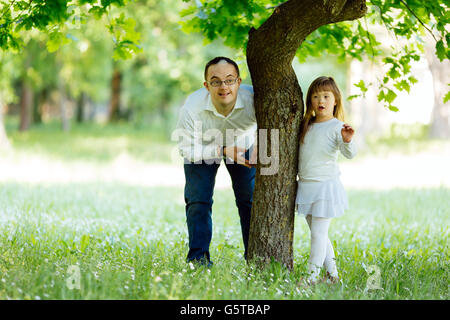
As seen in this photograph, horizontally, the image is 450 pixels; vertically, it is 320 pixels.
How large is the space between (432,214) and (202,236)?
481 centimetres

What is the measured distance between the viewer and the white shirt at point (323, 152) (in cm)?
390

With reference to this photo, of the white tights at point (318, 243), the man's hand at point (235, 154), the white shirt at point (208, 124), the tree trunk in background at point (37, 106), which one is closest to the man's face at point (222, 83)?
the white shirt at point (208, 124)

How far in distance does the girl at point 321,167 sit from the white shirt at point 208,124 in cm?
58

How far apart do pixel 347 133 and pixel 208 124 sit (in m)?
1.28

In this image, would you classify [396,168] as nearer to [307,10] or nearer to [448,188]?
[448,188]

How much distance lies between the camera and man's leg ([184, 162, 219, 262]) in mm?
4297

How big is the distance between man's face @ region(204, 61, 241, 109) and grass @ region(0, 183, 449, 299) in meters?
1.37

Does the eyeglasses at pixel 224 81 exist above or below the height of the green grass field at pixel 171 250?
above

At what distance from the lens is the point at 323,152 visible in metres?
3.94

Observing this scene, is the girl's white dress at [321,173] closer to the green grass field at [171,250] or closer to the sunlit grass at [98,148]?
the green grass field at [171,250]

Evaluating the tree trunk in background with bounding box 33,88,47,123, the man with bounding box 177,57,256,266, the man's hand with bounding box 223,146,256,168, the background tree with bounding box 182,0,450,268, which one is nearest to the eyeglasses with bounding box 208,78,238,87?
the man with bounding box 177,57,256,266

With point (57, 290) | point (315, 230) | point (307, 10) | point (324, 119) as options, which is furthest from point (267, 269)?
point (307, 10)

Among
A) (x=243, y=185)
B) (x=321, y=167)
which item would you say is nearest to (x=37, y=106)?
(x=243, y=185)

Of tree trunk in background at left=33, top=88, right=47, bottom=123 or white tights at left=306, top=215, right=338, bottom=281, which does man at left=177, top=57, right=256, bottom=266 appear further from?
tree trunk in background at left=33, top=88, right=47, bottom=123
